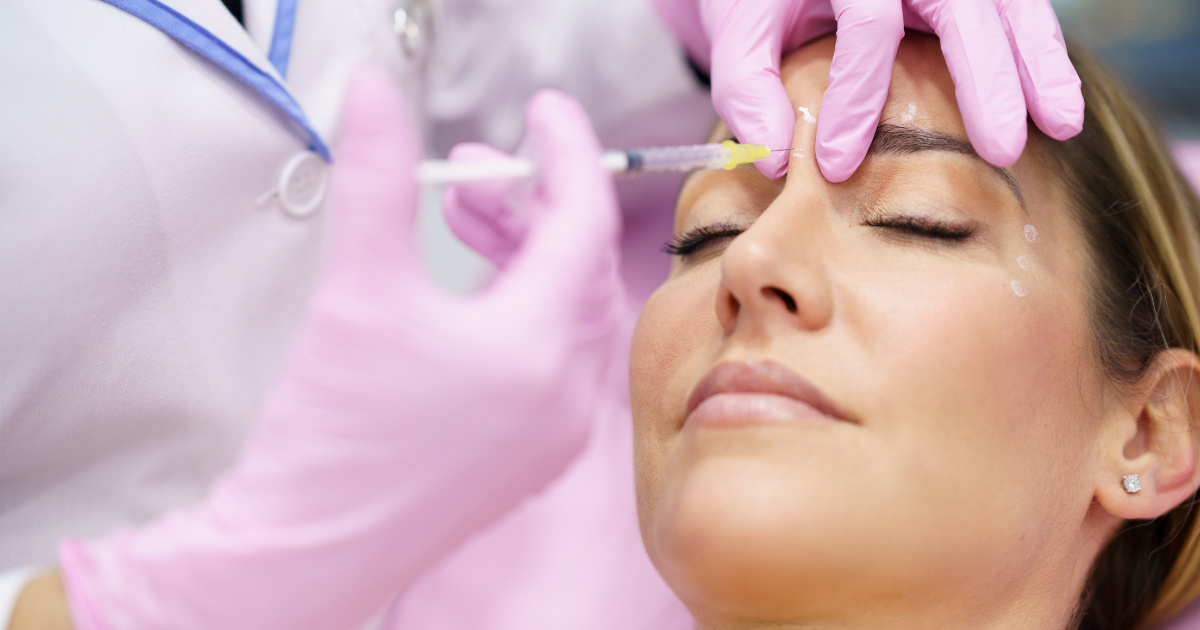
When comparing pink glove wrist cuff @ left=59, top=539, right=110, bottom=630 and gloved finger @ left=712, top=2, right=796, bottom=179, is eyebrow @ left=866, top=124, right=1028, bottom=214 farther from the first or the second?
pink glove wrist cuff @ left=59, top=539, right=110, bottom=630

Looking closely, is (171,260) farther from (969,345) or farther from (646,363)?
(969,345)

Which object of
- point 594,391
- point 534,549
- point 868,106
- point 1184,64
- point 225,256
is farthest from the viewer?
point 1184,64

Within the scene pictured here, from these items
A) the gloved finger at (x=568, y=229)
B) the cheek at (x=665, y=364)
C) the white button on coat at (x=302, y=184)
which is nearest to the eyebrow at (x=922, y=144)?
the cheek at (x=665, y=364)

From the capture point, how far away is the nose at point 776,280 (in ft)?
2.58

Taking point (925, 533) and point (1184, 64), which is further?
point (1184, 64)

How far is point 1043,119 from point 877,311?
0.96 ft

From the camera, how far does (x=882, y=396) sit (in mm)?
764

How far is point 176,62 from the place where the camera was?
3.13ft

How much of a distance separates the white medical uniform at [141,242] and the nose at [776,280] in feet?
1.76

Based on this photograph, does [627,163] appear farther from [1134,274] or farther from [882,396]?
[1134,274]

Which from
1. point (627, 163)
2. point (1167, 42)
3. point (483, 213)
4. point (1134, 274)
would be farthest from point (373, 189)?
point (1167, 42)

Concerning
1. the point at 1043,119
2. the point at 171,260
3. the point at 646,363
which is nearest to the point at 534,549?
the point at 646,363

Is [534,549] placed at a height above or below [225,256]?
below

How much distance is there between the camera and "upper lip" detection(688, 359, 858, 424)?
2.52 ft
